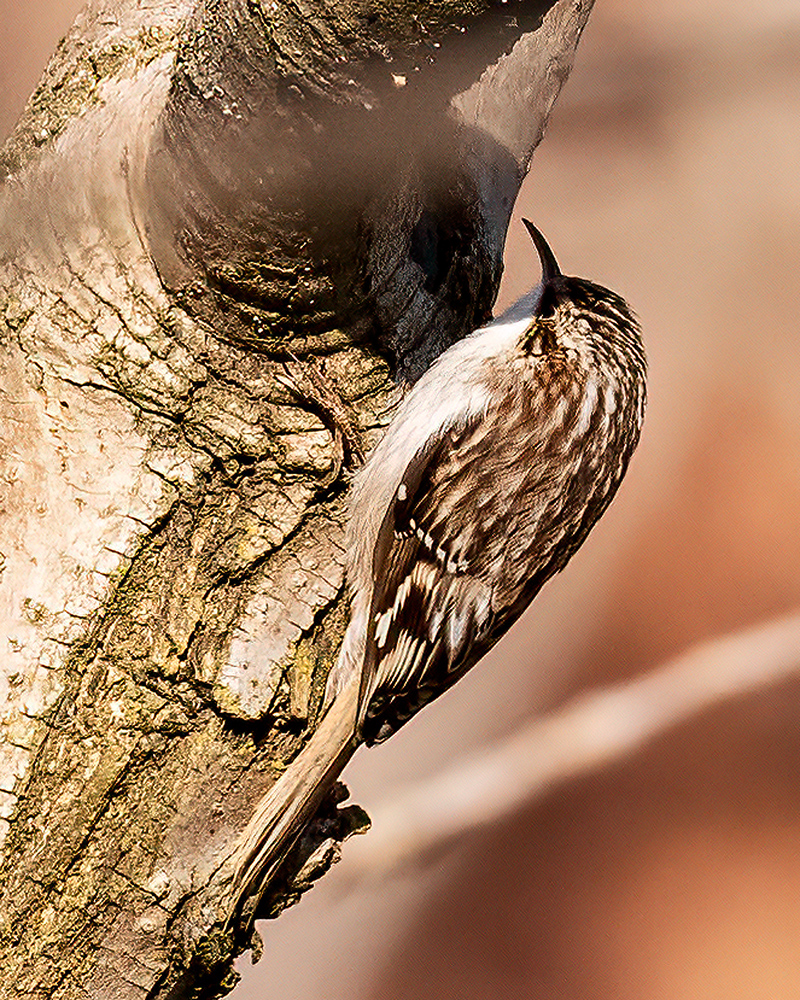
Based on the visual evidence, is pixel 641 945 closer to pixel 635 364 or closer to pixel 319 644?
pixel 319 644

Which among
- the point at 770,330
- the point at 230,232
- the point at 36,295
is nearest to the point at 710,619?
the point at 770,330

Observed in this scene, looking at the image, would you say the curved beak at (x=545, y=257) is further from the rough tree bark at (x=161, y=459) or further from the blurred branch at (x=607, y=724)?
the blurred branch at (x=607, y=724)

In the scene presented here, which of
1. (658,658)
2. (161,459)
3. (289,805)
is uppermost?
(658,658)

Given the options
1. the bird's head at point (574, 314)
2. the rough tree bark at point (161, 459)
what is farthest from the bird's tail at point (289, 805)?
the bird's head at point (574, 314)

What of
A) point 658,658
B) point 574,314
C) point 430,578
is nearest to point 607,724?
point 658,658

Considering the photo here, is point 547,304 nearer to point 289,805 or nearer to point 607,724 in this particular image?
point 607,724

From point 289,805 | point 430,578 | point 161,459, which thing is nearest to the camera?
point 161,459

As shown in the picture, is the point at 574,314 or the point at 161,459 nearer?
the point at 161,459
